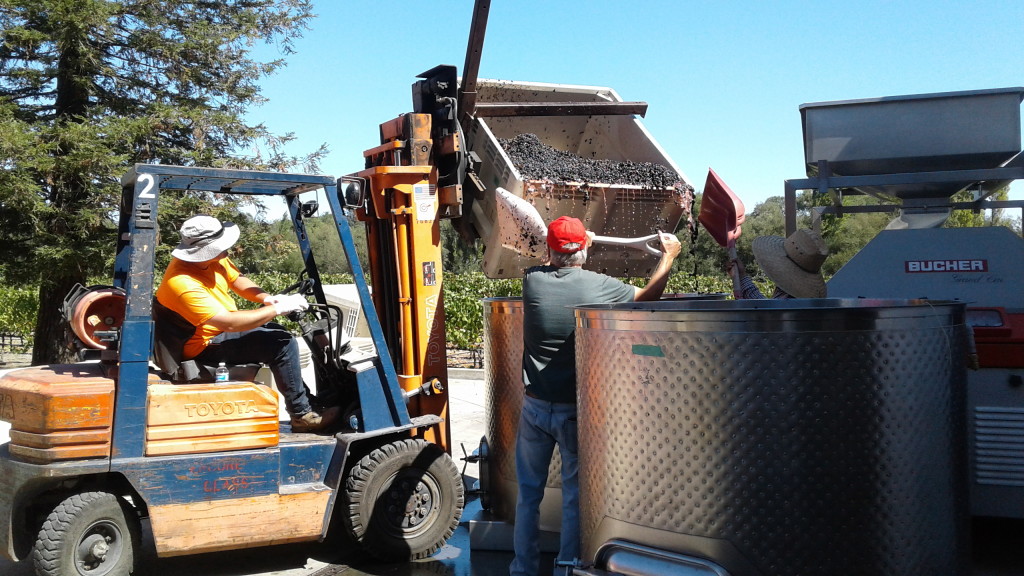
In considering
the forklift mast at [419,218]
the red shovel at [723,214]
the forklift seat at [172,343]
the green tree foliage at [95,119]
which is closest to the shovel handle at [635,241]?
the red shovel at [723,214]

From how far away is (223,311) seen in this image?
474 centimetres

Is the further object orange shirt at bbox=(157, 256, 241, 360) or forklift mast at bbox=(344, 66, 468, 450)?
forklift mast at bbox=(344, 66, 468, 450)

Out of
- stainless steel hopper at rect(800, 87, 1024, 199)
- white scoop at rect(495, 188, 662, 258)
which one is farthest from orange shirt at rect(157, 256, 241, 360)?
stainless steel hopper at rect(800, 87, 1024, 199)

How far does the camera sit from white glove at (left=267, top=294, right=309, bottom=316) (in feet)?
15.4

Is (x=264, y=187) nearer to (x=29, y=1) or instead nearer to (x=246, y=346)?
(x=246, y=346)

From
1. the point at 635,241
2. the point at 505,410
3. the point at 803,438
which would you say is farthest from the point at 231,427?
the point at 803,438

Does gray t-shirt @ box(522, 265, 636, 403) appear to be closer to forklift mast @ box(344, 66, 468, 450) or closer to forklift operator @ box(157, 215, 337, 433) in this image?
forklift operator @ box(157, 215, 337, 433)

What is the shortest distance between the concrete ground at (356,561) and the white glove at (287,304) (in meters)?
1.67

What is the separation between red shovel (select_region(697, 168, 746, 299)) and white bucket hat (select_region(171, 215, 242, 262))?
333cm

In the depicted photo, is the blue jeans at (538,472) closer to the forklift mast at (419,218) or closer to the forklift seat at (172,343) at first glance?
the forklift mast at (419,218)

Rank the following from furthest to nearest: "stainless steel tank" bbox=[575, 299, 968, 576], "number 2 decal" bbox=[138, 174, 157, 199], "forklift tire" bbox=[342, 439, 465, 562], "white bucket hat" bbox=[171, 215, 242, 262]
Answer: "forklift tire" bbox=[342, 439, 465, 562] → "white bucket hat" bbox=[171, 215, 242, 262] → "number 2 decal" bbox=[138, 174, 157, 199] → "stainless steel tank" bbox=[575, 299, 968, 576]

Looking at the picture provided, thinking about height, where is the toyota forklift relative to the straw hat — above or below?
below

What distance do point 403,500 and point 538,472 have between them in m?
1.29

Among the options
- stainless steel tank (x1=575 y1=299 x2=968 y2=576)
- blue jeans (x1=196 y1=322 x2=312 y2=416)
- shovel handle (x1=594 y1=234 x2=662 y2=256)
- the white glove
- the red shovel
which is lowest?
stainless steel tank (x1=575 y1=299 x2=968 y2=576)
